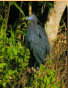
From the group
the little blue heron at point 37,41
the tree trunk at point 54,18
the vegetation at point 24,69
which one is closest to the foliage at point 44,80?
the vegetation at point 24,69

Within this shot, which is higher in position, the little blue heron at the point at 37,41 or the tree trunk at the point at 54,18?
the tree trunk at the point at 54,18

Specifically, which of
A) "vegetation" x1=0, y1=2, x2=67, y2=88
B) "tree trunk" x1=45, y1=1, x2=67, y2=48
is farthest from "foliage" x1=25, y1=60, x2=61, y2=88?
"tree trunk" x1=45, y1=1, x2=67, y2=48

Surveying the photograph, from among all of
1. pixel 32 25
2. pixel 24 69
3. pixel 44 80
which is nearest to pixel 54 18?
pixel 32 25

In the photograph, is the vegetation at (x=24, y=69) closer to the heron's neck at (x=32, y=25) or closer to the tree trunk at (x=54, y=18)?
the tree trunk at (x=54, y=18)

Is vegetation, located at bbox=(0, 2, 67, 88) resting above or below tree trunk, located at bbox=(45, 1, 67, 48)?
below

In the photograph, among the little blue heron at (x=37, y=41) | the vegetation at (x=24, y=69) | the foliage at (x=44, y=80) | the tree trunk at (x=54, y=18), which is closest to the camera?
the foliage at (x=44, y=80)

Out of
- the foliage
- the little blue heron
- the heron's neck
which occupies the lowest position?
the foliage

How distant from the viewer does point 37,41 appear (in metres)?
3.07

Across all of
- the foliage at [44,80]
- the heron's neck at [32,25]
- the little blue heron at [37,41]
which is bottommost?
the foliage at [44,80]

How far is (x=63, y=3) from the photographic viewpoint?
3182 millimetres

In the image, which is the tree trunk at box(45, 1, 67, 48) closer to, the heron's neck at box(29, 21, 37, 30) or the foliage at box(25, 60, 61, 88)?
the heron's neck at box(29, 21, 37, 30)

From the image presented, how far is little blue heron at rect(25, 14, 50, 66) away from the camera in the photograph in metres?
3.05

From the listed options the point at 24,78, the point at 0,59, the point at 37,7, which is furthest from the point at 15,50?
the point at 37,7

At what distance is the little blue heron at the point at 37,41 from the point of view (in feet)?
10.0
